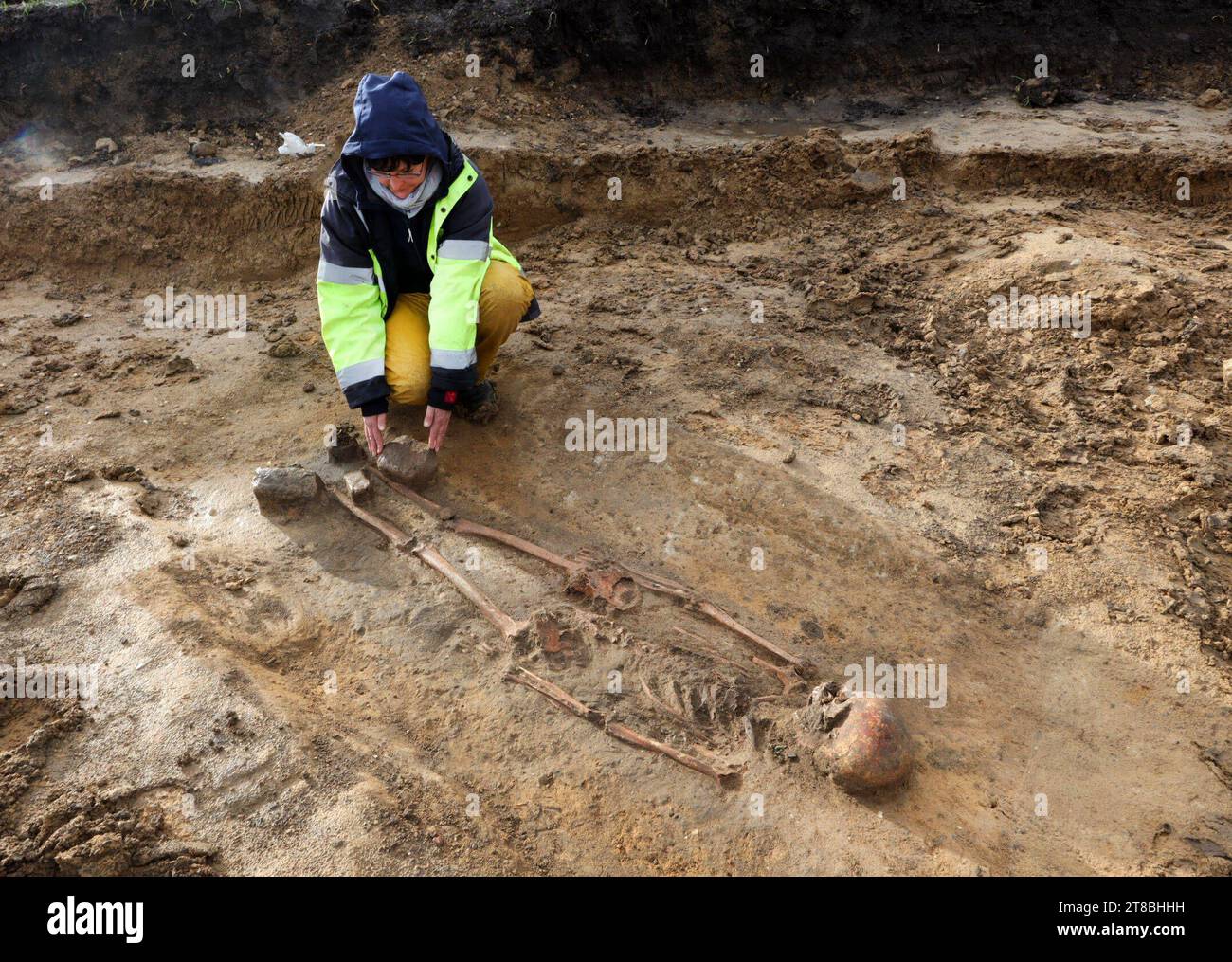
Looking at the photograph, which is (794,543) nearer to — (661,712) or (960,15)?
(661,712)

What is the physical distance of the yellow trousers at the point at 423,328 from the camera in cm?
412

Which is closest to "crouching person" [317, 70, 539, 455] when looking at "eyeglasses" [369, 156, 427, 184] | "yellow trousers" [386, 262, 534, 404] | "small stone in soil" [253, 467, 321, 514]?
"eyeglasses" [369, 156, 427, 184]

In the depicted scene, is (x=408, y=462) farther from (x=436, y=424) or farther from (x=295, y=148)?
(x=295, y=148)

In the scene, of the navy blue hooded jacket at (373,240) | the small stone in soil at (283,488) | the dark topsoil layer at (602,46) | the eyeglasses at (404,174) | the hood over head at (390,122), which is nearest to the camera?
the hood over head at (390,122)

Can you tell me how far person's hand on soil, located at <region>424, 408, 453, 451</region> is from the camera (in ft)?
12.6

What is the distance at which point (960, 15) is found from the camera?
7246 millimetres

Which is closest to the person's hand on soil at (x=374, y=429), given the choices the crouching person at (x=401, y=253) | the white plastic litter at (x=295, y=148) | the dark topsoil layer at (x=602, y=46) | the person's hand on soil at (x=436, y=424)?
the crouching person at (x=401, y=253)

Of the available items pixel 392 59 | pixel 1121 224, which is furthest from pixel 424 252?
pixel 1121 224

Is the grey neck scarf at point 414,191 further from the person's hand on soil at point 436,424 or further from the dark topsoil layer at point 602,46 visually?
the dark topsoil layer at point 602,46

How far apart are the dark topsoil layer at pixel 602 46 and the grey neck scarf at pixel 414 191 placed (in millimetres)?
3562

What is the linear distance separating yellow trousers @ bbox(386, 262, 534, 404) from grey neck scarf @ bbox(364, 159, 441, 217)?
0.54m

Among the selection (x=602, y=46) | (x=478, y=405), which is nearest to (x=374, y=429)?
(x=478, y=405)

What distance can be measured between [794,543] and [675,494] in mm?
598

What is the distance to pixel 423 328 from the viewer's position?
4.24 m
